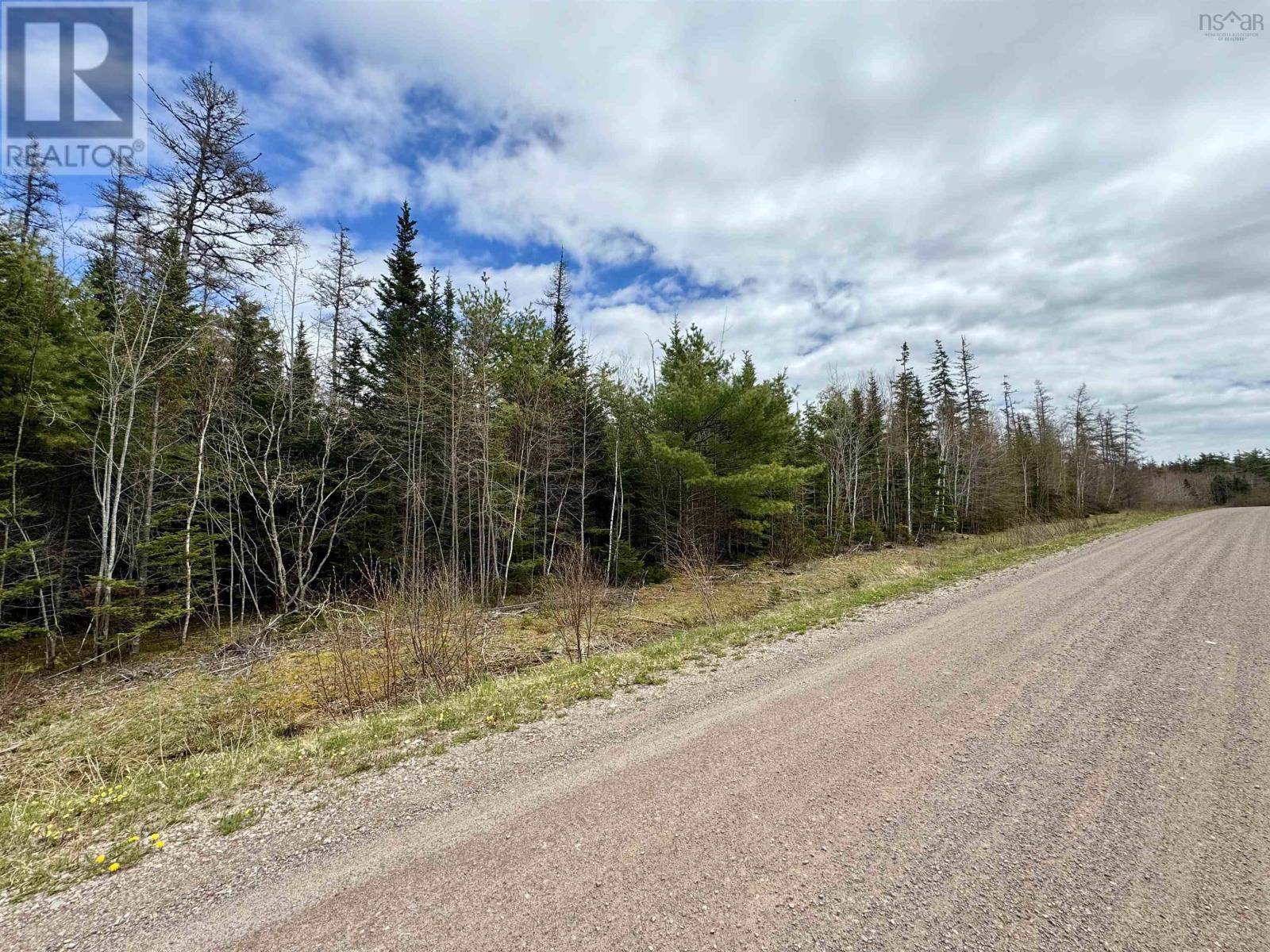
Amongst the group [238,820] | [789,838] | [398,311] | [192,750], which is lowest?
[192,750]

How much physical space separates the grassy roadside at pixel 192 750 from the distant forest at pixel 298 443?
2241 millimetres

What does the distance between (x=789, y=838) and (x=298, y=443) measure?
52.8 ft

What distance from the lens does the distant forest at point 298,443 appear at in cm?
962

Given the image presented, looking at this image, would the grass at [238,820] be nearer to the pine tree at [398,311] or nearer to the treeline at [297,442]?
the treeline at [297,442]

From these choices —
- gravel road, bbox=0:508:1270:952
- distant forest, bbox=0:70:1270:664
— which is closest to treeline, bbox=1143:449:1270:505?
distant forest, bbox=0:70:1270:664

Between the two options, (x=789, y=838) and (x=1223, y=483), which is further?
(x=1223, y=483)

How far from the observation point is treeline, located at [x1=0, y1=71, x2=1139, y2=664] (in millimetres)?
9625

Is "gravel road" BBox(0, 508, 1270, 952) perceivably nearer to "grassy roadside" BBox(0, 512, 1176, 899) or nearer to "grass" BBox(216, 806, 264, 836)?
"grass" BBox(216, 806, 264, 836)

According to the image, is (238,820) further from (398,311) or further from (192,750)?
(398,311)

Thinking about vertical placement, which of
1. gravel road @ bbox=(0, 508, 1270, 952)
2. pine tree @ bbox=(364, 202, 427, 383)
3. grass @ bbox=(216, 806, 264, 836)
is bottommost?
grass @ bbox=(216, 806, 264, 836)

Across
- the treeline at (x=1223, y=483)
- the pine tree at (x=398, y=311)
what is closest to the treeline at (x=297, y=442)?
the pine tree at (x=398, y=311)

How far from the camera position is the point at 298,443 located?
46.1 feet

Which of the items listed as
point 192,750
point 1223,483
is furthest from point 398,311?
point 1223,483

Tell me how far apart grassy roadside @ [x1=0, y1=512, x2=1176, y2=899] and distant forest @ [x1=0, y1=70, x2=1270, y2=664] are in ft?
7.35
